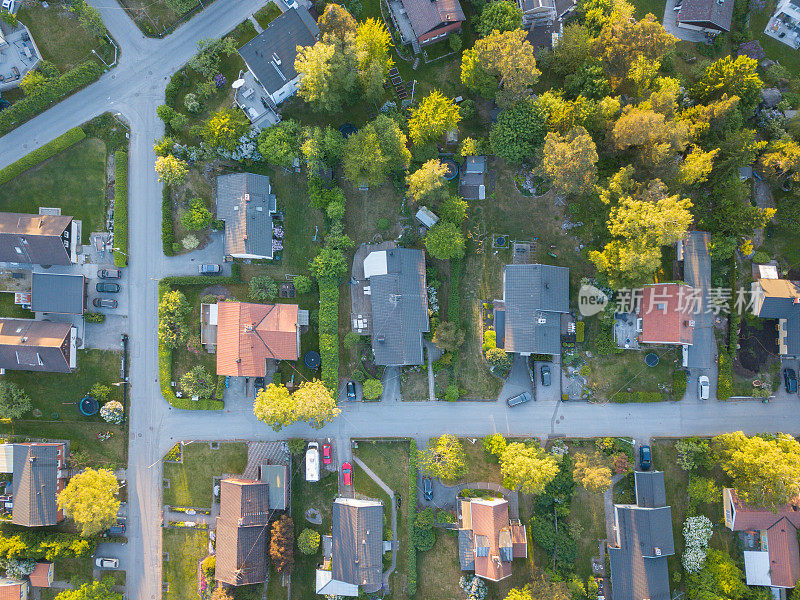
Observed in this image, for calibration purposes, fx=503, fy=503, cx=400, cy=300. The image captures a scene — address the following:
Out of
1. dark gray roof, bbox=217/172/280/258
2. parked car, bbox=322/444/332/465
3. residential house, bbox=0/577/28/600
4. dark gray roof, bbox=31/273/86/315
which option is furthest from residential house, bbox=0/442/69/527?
dark gray roof, bbox=217/172/280/258

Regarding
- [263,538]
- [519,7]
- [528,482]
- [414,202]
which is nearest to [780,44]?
[519,7]

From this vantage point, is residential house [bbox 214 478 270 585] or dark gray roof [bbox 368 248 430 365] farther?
dark gray roof [bbox 368 248 430 365]

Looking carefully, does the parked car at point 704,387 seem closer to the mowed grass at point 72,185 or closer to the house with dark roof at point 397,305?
the house with dark roof at point 397,305

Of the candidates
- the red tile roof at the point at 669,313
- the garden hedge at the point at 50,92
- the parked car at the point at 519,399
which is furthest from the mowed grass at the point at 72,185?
the red tile roof at the point at 669,313

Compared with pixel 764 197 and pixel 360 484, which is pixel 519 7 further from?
pixel 360 484

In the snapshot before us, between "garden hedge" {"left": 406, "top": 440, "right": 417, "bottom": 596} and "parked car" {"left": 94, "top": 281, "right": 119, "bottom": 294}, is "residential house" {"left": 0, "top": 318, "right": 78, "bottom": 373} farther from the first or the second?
"garden hedge" {"left": 406, "top": 440, "right": 417, "bottom": 596}

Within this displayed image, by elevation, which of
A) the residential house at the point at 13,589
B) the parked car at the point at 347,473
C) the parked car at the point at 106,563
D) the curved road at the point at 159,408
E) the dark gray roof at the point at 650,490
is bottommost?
the residential house at the point at 13,589

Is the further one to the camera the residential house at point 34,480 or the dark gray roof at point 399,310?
the dark gray roof at point 399,310
